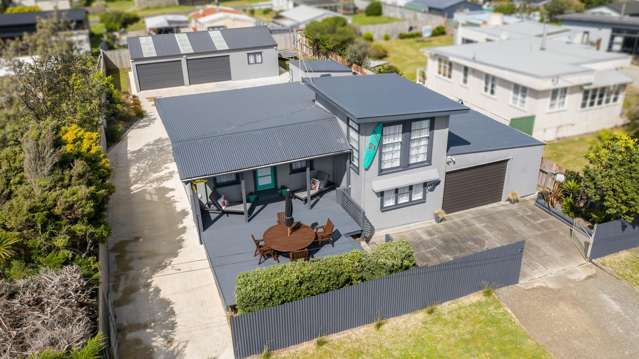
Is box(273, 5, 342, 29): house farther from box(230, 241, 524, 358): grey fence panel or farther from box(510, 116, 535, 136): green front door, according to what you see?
box(230, 241, 524, 358): grey fence panel

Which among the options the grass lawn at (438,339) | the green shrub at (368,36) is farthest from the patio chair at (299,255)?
the green shrub at (368,36)

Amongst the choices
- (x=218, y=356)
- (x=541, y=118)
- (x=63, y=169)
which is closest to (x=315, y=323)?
(x=218, y=356)

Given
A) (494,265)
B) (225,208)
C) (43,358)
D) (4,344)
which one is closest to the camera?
(43,358)

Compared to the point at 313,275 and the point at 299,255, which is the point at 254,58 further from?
the point at 313,275

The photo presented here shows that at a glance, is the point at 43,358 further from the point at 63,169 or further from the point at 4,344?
the point at 63,169

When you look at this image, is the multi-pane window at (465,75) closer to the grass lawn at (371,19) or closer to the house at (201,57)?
the house at (201,57)

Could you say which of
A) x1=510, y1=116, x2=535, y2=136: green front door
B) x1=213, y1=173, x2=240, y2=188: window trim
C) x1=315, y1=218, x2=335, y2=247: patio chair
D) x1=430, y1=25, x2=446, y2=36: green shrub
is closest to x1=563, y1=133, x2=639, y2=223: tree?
x1=510, y1=116, x2=535, y2=136: green front door
